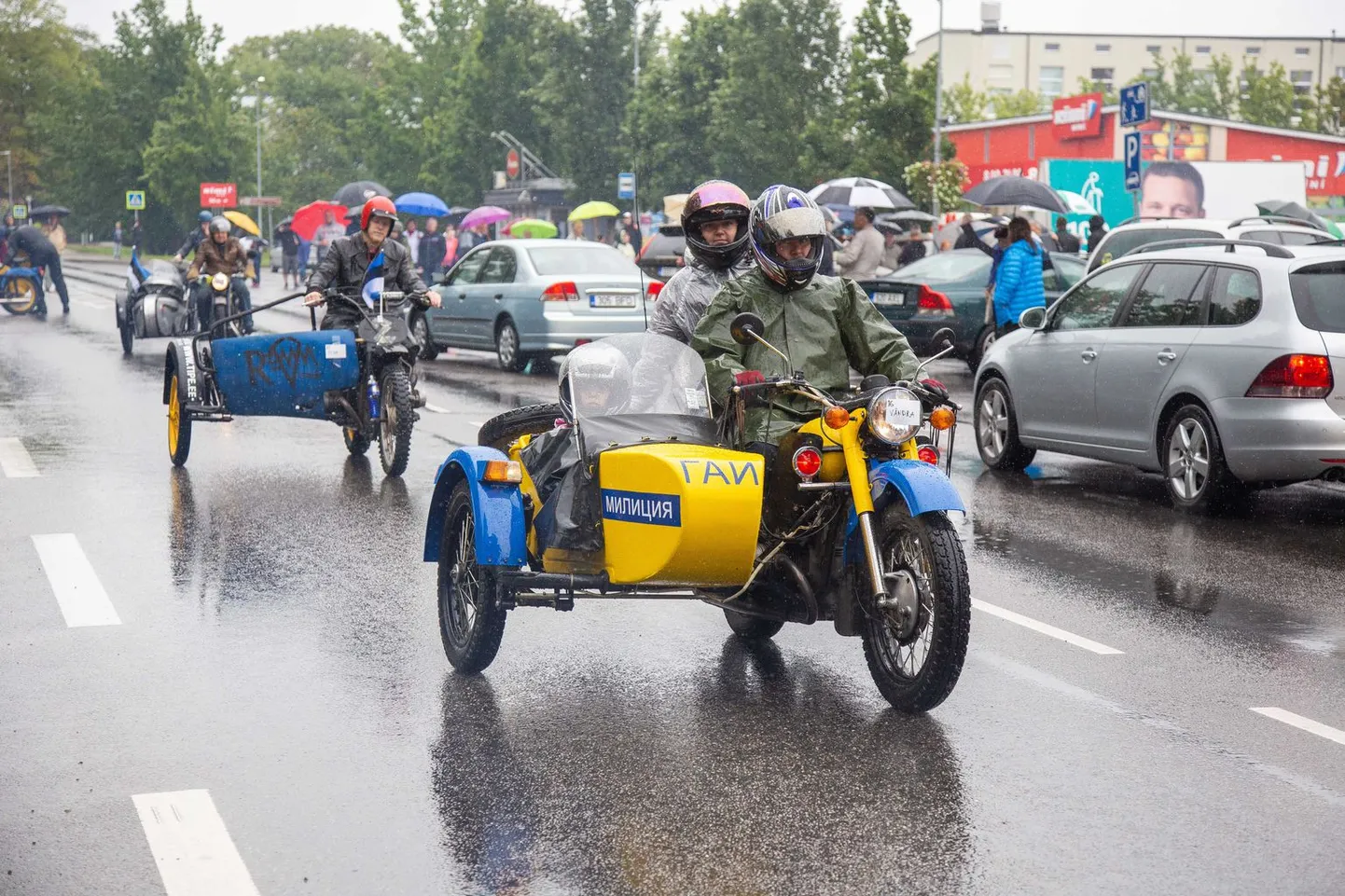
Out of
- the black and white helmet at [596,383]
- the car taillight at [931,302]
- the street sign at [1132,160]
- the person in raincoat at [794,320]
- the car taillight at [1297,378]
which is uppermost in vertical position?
the street sign at [1132,160]

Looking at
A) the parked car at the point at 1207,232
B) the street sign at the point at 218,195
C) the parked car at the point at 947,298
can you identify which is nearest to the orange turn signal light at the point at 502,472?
the parked car at the point at 1207,232

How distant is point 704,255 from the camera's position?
7391mm

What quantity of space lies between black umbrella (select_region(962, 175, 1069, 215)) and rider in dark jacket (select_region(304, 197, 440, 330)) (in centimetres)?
1562

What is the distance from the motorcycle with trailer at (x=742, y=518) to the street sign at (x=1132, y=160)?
1773 cm

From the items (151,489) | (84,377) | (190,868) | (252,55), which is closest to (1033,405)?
(151,489)

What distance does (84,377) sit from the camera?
811 inches

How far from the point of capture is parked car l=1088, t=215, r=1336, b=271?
56.9ft

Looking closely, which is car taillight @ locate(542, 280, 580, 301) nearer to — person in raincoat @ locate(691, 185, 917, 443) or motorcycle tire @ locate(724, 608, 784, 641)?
motorcycle tire @ locate(724, 608, 784, 641)

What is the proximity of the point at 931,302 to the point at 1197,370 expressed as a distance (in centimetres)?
1069

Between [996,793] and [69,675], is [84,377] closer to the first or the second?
A: [69,675]

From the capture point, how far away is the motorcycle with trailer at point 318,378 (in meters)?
12.5

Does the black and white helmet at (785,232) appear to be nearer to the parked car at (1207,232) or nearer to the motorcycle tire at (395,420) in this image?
the motorcycle tire at (395,420)

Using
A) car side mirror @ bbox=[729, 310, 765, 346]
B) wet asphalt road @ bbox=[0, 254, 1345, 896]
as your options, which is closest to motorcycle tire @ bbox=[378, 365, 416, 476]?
wet asphalt road @ bbox=[0, 254, 1345, 896]

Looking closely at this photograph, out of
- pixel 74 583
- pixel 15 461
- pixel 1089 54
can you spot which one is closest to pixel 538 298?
pixel 15 461
